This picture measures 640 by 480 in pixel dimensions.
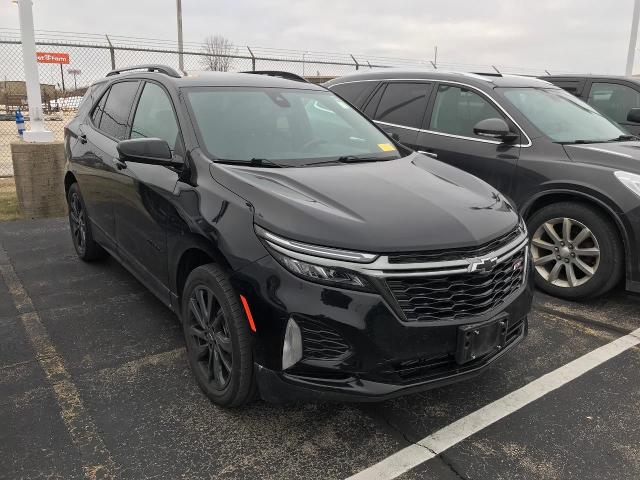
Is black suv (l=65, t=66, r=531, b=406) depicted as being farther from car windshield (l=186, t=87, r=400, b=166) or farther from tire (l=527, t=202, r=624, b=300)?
tire (l=527, t=202, r=624, b=300)

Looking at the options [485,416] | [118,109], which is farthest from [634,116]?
[118,109]

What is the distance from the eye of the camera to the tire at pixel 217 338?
246 cm

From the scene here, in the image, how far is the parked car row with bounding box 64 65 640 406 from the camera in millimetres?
2254

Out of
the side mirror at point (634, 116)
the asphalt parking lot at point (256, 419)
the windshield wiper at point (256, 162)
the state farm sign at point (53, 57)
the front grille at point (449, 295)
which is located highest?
the state farm sign at point (53, 57)

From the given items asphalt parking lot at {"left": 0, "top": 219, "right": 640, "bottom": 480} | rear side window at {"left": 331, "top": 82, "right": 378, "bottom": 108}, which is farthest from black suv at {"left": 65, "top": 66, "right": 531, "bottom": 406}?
rear side window at {"left": 331, "top": 82, "right": 378, "bottom": 108}

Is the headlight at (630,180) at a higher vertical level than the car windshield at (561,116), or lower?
lower

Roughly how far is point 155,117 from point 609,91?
20.7 ft

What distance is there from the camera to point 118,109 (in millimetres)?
4207

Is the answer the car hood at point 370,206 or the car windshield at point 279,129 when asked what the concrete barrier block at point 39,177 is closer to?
the car windshield at point 279,129

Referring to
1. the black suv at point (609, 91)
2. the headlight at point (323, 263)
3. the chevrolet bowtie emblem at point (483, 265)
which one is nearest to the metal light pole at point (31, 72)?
the headlight at point (323, 263)

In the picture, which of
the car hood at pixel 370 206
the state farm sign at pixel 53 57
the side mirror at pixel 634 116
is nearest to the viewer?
the car hood at pixel 370 206

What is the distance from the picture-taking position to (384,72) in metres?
5.86

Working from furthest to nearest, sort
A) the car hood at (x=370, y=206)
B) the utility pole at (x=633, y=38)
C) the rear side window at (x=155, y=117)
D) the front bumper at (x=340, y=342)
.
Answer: the utility pole at (x=633, y=38) → the rear side window at (x=155, y=117) → the car hood at (x=370, y=206) → the front bumper at (x=340, y=342)

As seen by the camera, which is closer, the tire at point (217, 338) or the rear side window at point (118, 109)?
the tire at point (217, 338)
